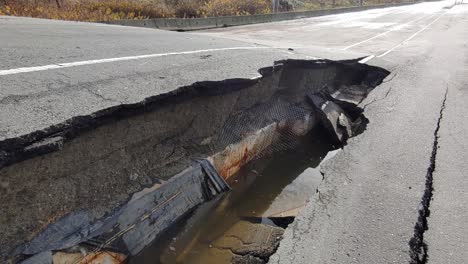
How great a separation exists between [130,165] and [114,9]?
43.3 ft

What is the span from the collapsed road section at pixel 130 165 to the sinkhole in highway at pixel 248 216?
0.53ft

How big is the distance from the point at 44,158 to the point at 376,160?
3.25 m

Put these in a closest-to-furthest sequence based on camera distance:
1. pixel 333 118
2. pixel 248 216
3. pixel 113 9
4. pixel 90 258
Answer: pixel 90 258
pixel 248 216
pixel 333 118
pixel 113 9

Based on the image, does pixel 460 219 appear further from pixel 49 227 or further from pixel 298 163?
pixel 49 227

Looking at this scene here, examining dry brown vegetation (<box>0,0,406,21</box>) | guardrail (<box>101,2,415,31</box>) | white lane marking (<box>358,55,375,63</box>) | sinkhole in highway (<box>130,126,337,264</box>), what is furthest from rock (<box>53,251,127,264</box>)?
guardrail (<box>101,2,415,31</box>)

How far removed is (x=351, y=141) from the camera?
4.13m

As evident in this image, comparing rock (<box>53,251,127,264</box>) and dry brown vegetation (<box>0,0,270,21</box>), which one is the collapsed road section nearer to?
rock (<box>53,251,127,264</box>)

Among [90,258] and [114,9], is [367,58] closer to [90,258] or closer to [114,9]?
[90,258]

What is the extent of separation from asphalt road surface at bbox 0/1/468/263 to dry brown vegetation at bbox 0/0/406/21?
21.3ft

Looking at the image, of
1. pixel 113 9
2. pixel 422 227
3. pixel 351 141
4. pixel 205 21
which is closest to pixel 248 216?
pixel 351 141

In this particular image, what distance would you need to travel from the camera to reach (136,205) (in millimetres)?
2826

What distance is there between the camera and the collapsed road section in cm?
222

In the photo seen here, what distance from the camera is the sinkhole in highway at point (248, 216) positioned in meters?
3.04

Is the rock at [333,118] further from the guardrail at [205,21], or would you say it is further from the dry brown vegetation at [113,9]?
the dry brown vegetation at [113,9]
